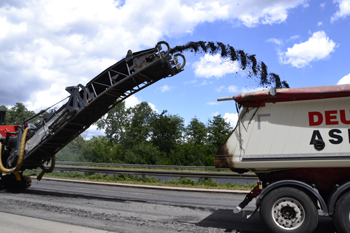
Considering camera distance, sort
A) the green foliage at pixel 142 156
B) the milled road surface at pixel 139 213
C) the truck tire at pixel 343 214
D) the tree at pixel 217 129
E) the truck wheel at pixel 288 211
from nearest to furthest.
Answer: the truck tire at pixel 343 214 → the truck wheel at pixel 288 211 → the milled road surface at pixel 139 213 → the green foliage at pixel 142 156 → the tree at pixel 217 129

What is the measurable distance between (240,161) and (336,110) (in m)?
2.13

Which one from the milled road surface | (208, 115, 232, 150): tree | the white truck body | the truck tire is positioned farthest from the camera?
(208, 115, 232, 150): tree

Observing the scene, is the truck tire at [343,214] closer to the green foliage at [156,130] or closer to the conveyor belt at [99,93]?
the conveyor belt at [99,93]

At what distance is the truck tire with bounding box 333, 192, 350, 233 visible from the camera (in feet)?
17.0

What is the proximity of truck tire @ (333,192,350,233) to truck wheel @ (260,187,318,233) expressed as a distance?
35 cm

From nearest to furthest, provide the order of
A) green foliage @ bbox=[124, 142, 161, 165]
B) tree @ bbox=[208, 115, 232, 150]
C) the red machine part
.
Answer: the red machine part → green foliage @ bbox=[124, 142, 161, 165] → tree @ bbox=[208, 115, 232, 150]

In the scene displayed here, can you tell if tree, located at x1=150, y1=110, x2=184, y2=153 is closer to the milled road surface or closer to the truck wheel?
the milled road surface

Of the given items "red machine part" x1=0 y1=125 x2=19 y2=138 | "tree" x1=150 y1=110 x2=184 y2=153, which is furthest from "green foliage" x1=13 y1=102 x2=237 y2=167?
"red machine part" x1=0 y1=125 x2=19 y2=138

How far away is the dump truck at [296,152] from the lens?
5469 millimetres

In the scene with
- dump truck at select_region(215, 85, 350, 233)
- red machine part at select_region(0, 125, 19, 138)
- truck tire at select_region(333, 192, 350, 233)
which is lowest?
truck tire at select_region(333, 192, 350, 233)

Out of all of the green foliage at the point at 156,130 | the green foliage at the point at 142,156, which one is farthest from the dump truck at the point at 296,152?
the green foliage at the point at 156,130

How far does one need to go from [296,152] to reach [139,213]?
4.66 m

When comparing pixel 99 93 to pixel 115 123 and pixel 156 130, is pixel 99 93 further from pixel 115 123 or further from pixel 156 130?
pixel 115 123

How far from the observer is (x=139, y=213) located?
26.8 ft
